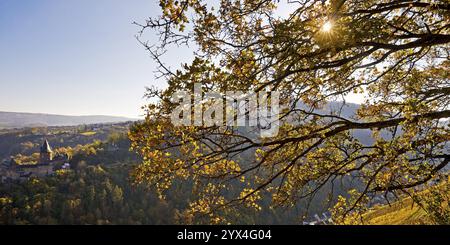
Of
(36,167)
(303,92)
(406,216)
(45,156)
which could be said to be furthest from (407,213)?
(45,156)

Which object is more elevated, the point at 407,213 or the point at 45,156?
the point at 407,213

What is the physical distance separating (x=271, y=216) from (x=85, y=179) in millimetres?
53644

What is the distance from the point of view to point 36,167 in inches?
4360

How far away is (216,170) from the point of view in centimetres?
679

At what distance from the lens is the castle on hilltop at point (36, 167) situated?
352 ft

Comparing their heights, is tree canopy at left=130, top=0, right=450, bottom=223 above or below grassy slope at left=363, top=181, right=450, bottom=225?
above

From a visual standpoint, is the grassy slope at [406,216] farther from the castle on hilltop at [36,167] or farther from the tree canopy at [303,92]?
the castle on hilltop at [36,167]

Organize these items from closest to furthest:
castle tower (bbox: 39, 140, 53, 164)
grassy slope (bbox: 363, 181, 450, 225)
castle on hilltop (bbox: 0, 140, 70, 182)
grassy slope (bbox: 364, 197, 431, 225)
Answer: grassy slope (bbox: 363, 181, 450, 225) < grassy slope (bbox: 364, 197, 431, 225) < castle on hilltop (bbox: 0, 140, 70, 182) < castle tower (bbox: 39, 140, 53, 164)

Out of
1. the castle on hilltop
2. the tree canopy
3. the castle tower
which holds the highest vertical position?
the tree canopy

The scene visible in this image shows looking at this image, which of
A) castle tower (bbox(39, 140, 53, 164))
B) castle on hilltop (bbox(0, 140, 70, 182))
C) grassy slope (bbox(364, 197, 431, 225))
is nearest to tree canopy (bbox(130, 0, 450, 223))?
grassy slope (bbox(364, 197, 431, 225))

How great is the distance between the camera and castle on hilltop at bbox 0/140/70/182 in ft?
352

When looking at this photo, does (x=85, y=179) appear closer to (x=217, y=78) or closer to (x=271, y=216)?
(x=271, y=216)

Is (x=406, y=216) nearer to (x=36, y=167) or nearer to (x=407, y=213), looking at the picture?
(x=407, y=213)

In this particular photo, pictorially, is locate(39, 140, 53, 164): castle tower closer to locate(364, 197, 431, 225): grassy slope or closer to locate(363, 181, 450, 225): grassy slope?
locate(364, 197, 431, 225): grassy slope
